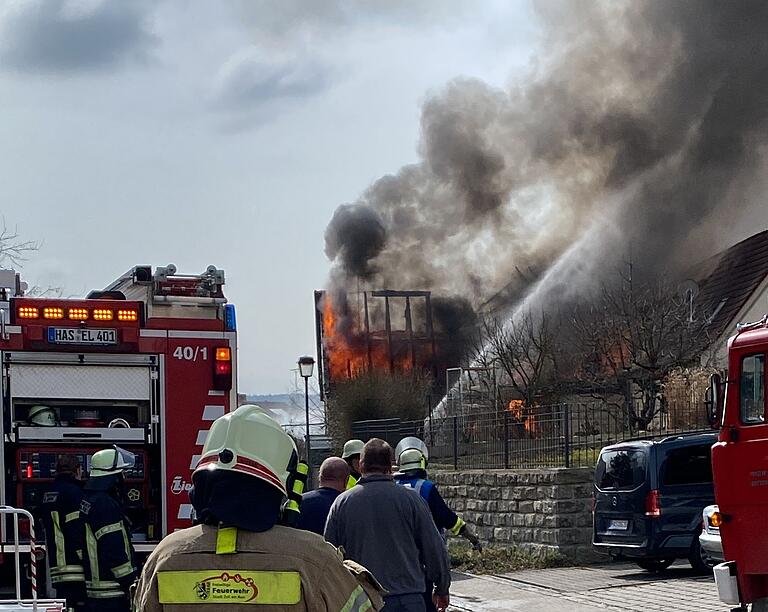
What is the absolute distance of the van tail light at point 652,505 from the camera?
13492 mm

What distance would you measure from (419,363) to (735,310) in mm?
11246

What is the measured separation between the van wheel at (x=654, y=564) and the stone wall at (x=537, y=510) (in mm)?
1383

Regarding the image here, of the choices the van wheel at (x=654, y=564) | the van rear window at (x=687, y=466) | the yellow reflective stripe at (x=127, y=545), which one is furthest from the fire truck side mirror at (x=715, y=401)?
the van wheel at (x=654, y=564)

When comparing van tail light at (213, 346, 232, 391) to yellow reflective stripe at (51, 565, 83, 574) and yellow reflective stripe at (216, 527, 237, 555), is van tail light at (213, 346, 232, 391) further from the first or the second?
yellow reflective stripe at (216, 527, 237, 555)

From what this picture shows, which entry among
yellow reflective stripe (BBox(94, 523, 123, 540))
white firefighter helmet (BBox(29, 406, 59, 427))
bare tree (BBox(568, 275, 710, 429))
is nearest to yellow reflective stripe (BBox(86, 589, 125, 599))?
yellow reflective stripe (BBox(94, 523, 123, 540))

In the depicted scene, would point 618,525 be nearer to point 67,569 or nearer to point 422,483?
point 422,483

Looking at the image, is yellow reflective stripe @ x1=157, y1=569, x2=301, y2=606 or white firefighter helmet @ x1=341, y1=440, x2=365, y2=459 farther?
white firefighter helmet @ x1=341, y1=440, x2=365, y2=459

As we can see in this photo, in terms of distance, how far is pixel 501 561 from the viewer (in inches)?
617

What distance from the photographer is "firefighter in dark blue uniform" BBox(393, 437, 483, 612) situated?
771 centimetres

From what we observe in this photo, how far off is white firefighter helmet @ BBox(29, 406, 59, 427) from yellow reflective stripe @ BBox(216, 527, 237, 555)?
5945 millimetres

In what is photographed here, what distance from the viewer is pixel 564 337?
98.3 ft

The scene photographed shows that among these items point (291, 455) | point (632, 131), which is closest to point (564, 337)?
point (632, 131)

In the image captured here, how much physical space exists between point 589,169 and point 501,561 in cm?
2499

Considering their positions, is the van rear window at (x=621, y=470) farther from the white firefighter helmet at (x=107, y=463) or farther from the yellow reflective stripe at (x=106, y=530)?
the yellow reflective stripe at (x=106, y=530)
